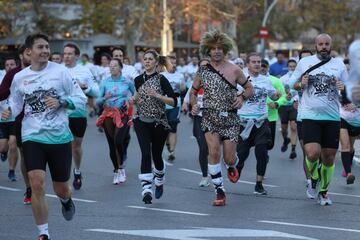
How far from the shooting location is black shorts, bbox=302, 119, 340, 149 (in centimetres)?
1022

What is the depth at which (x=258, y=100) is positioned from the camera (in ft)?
38.8

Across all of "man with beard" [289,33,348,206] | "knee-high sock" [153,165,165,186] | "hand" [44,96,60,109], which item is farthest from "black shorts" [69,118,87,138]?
"hand" [44,96,60,109]

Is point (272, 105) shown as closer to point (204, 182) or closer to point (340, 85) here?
point (204, 182)

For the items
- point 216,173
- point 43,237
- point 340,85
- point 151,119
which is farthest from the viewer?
point 151,119

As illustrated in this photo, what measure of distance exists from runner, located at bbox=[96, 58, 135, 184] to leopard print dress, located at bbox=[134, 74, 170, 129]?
1.88 meters

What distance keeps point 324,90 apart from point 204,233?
9.18 feet

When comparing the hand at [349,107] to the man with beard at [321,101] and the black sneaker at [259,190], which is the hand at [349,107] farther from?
the black sneaker at [259,190]

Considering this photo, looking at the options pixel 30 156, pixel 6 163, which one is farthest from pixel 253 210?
pixel 6 163

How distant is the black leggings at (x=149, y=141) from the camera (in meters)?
10.5

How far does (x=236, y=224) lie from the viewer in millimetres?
8938

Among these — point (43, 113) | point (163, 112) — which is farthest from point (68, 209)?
point (163, 112)

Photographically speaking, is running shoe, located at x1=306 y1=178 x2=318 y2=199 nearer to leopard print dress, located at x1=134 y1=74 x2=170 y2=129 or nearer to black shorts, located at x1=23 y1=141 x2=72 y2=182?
leopard print dress, located at x1=134 y1=74 x2=170 y2=129

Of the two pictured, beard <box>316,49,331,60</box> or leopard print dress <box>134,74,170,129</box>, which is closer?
beard <box>316,49,331,60</box>

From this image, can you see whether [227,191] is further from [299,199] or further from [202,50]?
[202,50]
